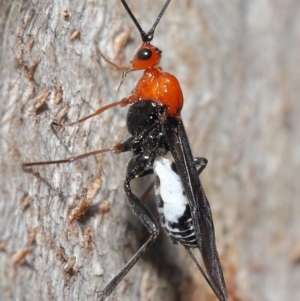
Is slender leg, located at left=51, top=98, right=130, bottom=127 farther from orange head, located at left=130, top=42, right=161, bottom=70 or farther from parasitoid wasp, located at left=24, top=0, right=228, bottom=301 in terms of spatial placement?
orange head, located at left=130, top=42, right=161, bottom=70

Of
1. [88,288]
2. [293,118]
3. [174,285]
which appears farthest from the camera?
[293,118]

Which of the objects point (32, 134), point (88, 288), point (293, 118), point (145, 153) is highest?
point (293, 118)

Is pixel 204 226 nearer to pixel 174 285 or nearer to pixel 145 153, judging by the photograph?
pixel 145 153

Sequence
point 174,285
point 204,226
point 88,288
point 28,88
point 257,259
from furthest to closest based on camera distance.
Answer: point 257,259
point 174,285
point 204,226
point 88,288
point 28,88

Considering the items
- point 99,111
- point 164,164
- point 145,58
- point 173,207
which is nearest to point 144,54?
point 145,58

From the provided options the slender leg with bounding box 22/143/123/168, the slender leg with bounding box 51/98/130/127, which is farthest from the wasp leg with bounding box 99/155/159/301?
the slender leg with bounding box 51/98/130/127

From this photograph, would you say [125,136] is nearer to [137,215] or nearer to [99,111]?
[99,111]

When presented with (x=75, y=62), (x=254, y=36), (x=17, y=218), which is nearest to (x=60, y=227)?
(x=17, y=218)
